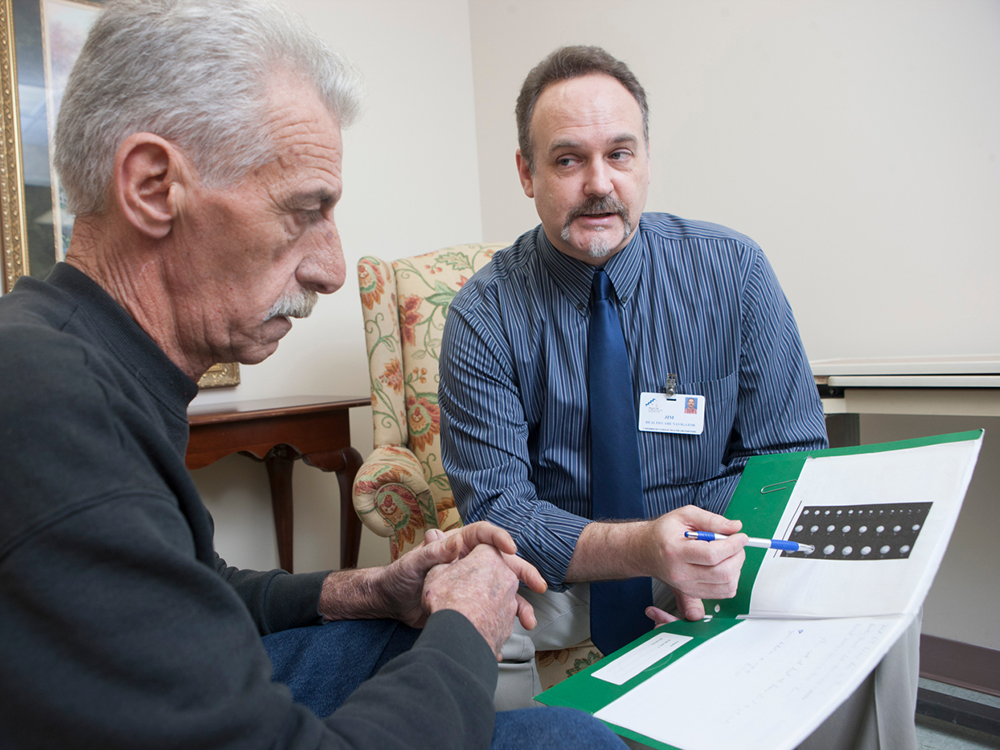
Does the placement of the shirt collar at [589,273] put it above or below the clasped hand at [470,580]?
above

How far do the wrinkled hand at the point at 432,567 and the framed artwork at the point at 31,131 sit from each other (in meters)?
1.63

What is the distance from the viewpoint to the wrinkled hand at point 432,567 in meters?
0.85

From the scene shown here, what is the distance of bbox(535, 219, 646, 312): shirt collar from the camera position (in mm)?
1291

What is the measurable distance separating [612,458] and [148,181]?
32.6 inches

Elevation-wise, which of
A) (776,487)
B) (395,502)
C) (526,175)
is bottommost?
(395,502)

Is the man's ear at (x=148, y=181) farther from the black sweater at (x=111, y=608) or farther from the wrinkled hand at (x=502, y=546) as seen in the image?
the wrinkled hand at (x=502, y=546)

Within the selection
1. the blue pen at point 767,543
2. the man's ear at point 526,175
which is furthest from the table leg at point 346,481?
the blue pen at point 767,543

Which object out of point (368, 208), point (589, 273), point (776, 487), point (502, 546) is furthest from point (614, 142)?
point (368, 208)

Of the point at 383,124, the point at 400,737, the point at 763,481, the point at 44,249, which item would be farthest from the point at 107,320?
the point at 383,124

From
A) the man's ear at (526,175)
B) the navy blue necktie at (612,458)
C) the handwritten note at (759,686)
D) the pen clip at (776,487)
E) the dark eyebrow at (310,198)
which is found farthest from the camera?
the man's ear at (526,175)

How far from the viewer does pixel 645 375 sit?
4.11 ft

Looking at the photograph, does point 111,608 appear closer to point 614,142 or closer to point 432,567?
point 432,567

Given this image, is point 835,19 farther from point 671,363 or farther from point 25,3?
point 25,3

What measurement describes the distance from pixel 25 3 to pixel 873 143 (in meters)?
2.45
